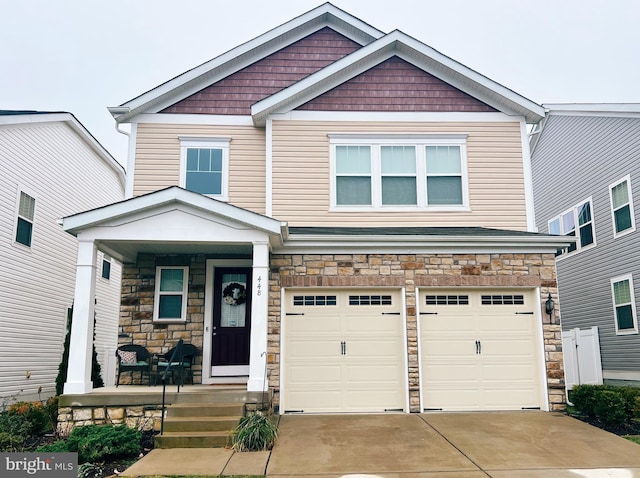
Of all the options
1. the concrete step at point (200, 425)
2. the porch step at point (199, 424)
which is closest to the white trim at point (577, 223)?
the porch step at point (199, 424)

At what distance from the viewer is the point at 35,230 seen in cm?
1352

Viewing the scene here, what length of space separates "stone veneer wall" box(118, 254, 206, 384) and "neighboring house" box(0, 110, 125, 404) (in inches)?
26.9

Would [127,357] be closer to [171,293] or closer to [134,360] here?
[134,360]

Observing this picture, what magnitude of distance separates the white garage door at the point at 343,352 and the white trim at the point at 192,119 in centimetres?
403

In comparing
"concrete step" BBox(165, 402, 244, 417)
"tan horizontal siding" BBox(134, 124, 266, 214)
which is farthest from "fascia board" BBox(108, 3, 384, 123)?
"concrete step" BBox(165, 402, 244, 417)

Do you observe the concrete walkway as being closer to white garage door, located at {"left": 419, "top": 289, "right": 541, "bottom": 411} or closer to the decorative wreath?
white garage door, located at {"left": 419, "top": 289, "right": 541, "bottom": 411}

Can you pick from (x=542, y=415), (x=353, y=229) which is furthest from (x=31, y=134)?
(x=542, y=415)

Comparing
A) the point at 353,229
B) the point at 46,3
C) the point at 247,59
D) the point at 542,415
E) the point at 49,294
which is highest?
the point at 46,3

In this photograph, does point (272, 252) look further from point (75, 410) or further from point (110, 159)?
point (110, 159)

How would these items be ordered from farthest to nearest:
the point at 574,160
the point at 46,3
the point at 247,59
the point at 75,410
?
1. the point at 46,3
2. the point at 574,160
3. the point at 247,59
4. the point at 75,410

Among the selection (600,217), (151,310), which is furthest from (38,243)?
(600,217)

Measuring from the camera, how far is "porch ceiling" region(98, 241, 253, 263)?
32.3ft

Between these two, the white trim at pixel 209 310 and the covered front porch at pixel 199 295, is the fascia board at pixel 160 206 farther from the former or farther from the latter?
the white trim at pixel 209 310

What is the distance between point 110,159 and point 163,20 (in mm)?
27727
